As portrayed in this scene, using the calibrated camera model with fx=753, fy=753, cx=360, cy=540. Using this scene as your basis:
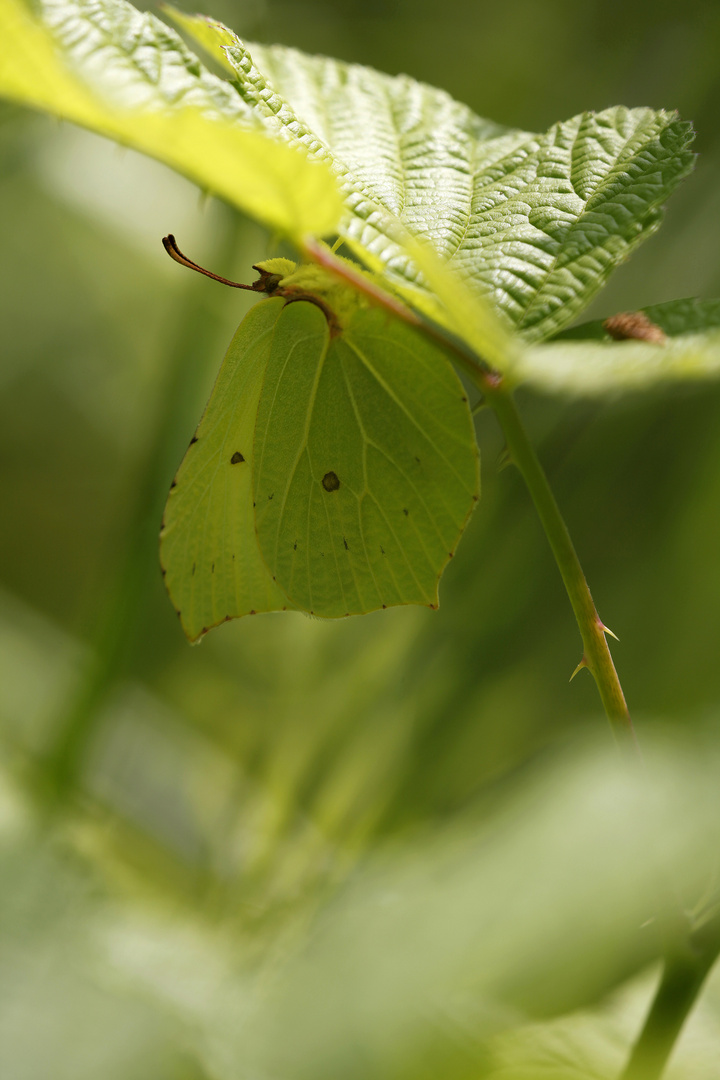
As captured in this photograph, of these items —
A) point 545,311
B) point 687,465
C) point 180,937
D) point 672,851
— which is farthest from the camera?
point 687,465

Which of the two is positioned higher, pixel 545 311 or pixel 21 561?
pixel 545 311

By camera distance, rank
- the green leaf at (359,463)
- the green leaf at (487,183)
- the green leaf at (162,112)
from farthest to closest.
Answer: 1. the green leaf at (359,463)
2. the green leaf at (487,183)
3. the green leaf at (162,112)

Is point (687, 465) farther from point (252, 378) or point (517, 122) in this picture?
point (517, 122)

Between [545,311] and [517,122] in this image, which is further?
[517,122]

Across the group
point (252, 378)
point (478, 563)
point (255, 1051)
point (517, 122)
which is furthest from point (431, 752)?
point (517, 122)

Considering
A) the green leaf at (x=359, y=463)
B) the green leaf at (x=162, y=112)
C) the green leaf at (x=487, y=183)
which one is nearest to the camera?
the green leaf at (x=162, y=112)

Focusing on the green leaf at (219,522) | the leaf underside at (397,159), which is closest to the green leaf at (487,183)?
the leaf underside at (397,159)

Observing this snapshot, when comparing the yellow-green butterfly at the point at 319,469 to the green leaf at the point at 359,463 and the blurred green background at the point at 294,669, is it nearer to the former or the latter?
the green leaf at the point at 359,463

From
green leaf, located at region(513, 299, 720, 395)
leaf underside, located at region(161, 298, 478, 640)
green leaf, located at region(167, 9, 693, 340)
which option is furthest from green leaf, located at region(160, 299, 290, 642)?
green leaf, located at region(513, 299, 720, 395)
